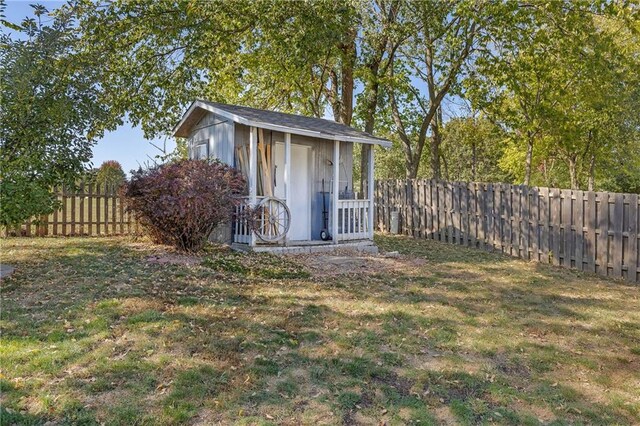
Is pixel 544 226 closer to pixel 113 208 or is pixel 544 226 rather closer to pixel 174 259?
pixel 174 259

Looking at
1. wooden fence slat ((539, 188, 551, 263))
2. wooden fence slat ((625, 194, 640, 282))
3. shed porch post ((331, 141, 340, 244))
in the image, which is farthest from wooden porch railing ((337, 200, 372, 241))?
wooden fence slat ((625, 194, 640, 282))

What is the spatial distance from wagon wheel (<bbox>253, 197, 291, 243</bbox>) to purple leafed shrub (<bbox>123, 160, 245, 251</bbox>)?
22.6 inches

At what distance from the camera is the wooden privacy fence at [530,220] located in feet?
25.4

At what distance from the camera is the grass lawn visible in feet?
9.64

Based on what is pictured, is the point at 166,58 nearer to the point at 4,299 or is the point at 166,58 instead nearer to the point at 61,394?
the point at 4,299

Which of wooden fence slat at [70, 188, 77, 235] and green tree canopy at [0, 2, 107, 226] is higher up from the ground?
green tree canopy at [0, 2, 107, 226]

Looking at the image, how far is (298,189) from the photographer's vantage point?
984cm

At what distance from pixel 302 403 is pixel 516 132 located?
66.1ft

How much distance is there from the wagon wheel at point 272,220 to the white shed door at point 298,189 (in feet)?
1.82

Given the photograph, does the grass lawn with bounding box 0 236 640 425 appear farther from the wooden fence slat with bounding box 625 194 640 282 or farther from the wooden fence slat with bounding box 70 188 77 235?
the wooden fence slat with bounding box 70 188 77 235

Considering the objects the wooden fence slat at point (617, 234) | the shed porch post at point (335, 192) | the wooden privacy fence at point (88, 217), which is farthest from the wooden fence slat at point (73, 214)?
the wooden fence slat at point (617, 234)

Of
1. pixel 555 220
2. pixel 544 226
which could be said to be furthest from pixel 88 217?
pixel 555 220

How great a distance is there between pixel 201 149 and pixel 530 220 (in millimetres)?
7660

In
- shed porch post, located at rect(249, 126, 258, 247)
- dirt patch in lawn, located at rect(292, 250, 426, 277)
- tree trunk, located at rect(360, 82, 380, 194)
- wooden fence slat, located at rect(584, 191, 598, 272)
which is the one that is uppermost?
tree trunk, located at rect(360, 82, 380, 194)
